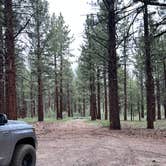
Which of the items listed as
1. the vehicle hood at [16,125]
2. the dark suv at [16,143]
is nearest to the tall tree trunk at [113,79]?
the dark suv at [16,143]

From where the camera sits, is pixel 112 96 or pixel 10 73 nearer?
pixel 10 73

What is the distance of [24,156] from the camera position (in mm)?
7422

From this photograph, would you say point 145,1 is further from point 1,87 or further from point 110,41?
point 1,87

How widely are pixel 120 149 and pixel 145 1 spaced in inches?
278

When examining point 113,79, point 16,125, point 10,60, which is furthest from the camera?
point 113,79

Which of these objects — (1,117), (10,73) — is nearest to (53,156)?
(1,117)

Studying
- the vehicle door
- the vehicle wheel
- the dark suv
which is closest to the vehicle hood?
the dark suv

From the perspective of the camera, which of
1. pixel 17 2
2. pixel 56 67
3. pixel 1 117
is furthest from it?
pixel 56 67

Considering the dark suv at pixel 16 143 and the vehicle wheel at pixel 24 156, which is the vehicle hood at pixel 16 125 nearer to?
the dark suv at pixel 16 143

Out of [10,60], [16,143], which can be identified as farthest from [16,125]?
[10,60]

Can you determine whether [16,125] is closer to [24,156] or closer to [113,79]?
[24,156]

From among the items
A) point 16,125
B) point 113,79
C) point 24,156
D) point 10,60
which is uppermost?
point 10,60

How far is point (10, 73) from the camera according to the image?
57.1 feet

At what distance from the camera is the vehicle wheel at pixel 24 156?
280 inches
